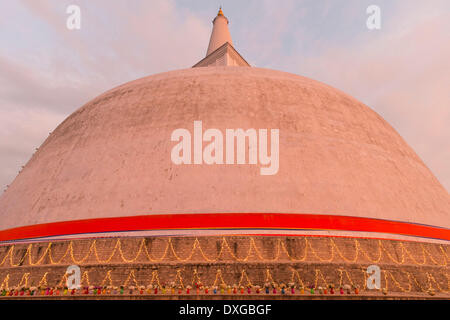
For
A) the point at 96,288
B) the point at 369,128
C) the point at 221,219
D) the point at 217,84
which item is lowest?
the point at 96,288

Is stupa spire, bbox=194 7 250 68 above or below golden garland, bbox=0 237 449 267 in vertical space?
above

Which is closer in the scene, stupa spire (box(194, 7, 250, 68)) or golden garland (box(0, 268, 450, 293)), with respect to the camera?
golden garland (box(0, 268, 450, 293))

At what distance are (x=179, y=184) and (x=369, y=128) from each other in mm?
8127

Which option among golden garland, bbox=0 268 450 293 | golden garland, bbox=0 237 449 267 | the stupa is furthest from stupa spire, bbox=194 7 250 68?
golden garland, bbox=0 268 450 293

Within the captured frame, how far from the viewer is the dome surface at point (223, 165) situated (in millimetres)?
9172

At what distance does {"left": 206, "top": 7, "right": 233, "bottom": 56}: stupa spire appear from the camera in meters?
21.3

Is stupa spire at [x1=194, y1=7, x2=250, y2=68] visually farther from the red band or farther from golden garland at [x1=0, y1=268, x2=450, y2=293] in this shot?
golden garland at [x1=0, y1=268, x2=450, y2=293]

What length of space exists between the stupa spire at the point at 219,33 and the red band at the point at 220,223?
607 inches

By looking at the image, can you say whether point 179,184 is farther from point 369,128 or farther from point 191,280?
point 369,128

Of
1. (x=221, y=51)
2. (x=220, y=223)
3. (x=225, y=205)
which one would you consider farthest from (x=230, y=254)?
(x=221, y=51)

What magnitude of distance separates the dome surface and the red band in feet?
0.58

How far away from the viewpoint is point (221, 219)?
28.1 feet

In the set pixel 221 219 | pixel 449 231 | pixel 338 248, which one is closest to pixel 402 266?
pixel 338 248

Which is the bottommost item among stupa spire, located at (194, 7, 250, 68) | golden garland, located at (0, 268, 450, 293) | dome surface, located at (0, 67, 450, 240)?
golden garland, located at (0, 268, 450, 293)
